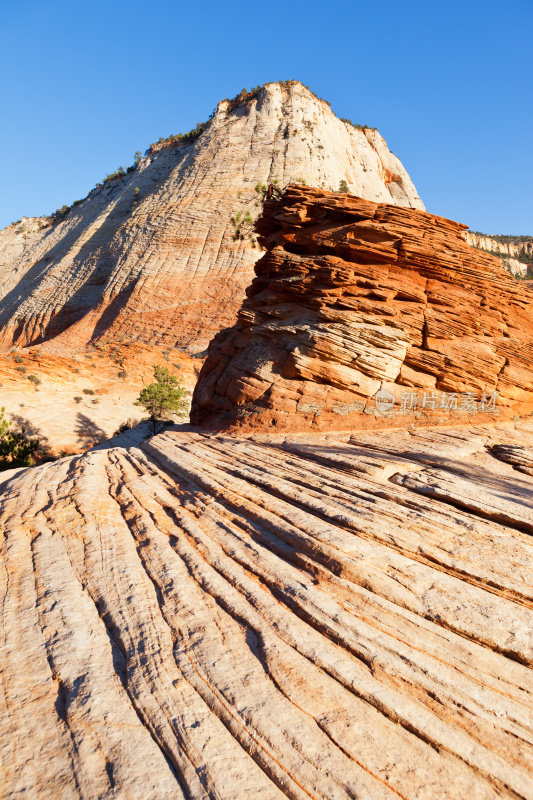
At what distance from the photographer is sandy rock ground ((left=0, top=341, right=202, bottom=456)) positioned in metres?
21.5

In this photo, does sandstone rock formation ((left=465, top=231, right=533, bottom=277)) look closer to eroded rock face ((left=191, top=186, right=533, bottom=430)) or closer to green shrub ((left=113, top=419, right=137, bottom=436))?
eroded rock face ((left=191, top=186, right=533, bottom=430))

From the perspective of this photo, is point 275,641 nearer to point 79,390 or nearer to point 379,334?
point 379,334

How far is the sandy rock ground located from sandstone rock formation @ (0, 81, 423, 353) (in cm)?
524

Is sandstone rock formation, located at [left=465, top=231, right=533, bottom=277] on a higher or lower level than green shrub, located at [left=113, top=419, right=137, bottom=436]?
higher

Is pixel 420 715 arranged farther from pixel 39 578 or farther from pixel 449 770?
pixel 39 578

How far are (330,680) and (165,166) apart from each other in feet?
202

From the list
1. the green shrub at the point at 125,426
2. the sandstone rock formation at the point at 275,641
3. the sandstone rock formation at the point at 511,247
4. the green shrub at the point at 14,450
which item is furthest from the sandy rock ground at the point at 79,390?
the sandstone rock formation at the point at 511,247

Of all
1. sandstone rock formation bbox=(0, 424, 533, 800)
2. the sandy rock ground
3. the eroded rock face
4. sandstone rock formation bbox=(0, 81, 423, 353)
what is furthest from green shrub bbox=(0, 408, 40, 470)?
sandstone rock formation bbox=(0, 81, 423, 353)

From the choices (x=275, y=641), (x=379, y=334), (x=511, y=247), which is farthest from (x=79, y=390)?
(x=511, y=247)

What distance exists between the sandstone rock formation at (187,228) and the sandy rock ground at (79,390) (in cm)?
524

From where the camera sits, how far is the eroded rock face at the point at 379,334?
11711 millimetres

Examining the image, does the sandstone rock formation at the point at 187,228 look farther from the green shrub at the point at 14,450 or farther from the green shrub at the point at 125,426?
the green shrub at the point at 14,450

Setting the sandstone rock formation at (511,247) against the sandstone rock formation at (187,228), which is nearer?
the sandstone rock formation at (187,228)

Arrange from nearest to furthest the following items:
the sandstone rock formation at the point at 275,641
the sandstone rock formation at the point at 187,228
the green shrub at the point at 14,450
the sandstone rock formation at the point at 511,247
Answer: the sandstone rock formation at the point at 275,641 → the green shrub at the point at 14,450 → the sandstone rock formation at the point at 187,228 → the sandstone rock formation at the point at 511,247
